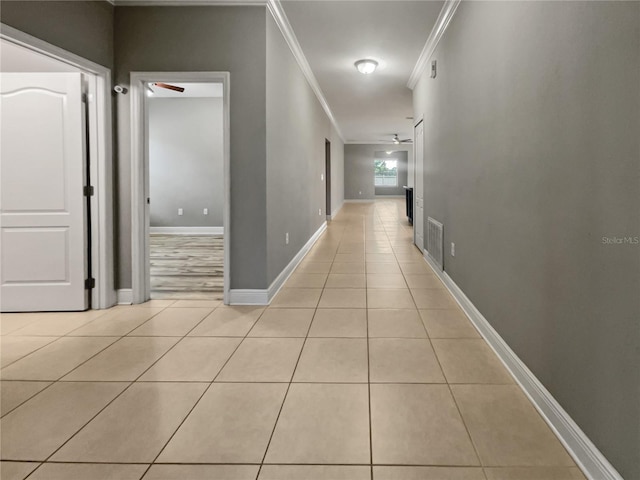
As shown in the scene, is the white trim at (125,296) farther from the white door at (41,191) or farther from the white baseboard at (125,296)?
the white door at (41,191)

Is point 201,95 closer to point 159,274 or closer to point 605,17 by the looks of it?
point 159,274

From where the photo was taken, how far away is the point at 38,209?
348cm

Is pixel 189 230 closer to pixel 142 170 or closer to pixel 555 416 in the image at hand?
pixel 142 170

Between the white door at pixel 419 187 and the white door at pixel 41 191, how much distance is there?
4367mm

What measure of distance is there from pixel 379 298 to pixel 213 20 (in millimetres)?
2806

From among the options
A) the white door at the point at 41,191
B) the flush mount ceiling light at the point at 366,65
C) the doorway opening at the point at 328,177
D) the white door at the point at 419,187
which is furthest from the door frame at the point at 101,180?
the doorway opening at the point at 328,177

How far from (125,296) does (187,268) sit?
163 centimetres

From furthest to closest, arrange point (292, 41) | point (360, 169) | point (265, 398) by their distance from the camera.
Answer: point (360, 169), point (292, 41), point (265, 398)

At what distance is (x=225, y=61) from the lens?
3.64m

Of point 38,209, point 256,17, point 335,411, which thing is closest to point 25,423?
point 335,411

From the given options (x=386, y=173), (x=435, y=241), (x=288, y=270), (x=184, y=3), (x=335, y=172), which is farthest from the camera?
(x=386, y=173)

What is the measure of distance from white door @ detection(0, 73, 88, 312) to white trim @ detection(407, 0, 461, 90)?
321 cm

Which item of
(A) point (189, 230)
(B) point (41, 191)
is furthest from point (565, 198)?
(A) point (189, 230)

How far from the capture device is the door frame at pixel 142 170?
365cm
